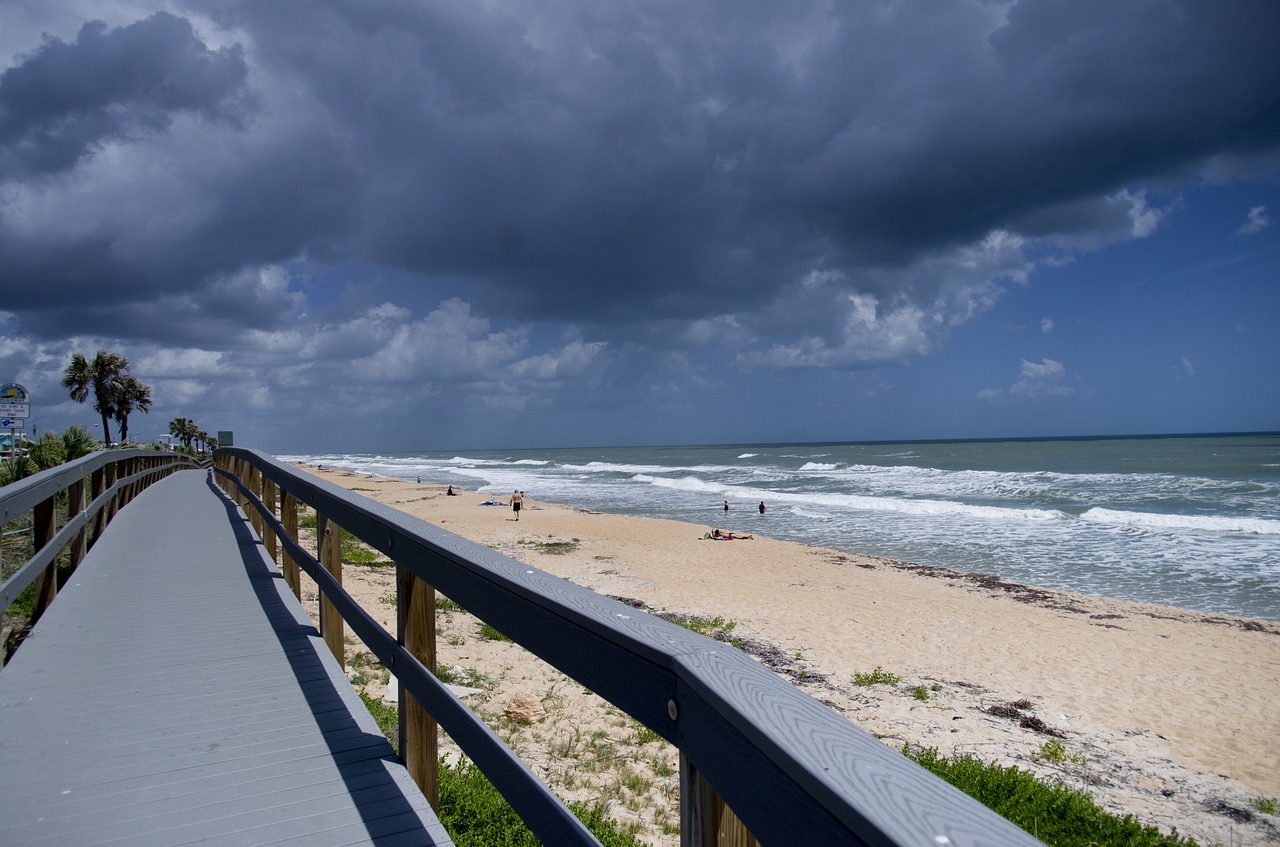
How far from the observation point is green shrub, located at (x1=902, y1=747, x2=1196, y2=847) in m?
4.80

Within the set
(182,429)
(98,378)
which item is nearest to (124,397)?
(98,378)

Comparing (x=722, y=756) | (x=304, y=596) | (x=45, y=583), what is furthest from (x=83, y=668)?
(x=304, y=596)

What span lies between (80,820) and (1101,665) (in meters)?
11.8

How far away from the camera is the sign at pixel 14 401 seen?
42.2 feet

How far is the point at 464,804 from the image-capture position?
13.1 feet

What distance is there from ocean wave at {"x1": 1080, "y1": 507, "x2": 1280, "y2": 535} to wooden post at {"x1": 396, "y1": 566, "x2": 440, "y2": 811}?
28.7 m

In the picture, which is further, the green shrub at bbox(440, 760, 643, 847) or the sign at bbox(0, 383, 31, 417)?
the sign at bbox(0, 383, 31, 417)

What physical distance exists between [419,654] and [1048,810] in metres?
4.62

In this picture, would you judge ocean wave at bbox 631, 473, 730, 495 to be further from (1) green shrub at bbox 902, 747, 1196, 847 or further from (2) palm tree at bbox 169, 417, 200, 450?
(2) palm tree at bbox 169, 417, 200, 450

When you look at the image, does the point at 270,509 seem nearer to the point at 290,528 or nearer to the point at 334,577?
the point at 290,528

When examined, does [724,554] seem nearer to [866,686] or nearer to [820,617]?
[820,617]

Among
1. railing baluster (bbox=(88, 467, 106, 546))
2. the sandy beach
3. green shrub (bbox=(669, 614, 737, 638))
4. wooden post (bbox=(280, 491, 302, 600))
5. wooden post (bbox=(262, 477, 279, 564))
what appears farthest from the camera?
green shrub (bbox=(669, 614, 737, 638))

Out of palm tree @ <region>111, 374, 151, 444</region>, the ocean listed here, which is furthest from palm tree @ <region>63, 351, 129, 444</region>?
the ocean

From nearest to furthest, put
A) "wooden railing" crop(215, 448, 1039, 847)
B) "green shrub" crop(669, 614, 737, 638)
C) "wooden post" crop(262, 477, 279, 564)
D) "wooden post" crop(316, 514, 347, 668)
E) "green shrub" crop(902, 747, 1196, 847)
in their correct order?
"wooden railing" crop(215, 448, 1039, 847) < "wooden post" crop(316, 514, 347, 668) < "green shrub" crop(902, 747, 1196, 847) < "wooden post" crop(262, 477, 279, 564) < "green shrub" crop(669, 614, 737, 638)
